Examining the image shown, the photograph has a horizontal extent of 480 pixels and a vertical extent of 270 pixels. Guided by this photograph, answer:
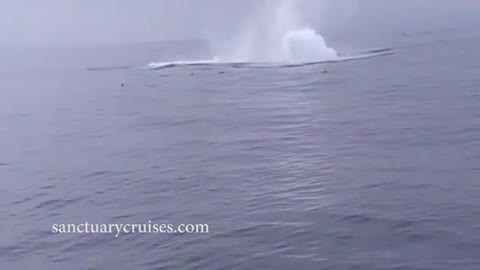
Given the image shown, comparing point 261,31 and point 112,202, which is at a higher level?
point 261,31

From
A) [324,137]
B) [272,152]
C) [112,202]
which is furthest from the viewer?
[324,137]

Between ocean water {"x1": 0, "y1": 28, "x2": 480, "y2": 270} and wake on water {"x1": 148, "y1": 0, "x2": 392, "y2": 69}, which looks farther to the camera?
wake on water {"x1": 148, "y1": 0, "x2": 392, "y2": 69}

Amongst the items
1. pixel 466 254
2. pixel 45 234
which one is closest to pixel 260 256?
pixel 466 254

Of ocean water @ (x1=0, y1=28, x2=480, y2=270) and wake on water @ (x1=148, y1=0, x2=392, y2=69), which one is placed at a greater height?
wake on water @ (x1=148, y1=0, x2=392, y2=69)

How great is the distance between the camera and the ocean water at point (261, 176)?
24.1 meters

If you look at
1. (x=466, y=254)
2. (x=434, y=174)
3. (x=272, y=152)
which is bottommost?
(x=466, y=254)

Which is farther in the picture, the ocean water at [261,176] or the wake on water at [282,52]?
the wake on water at [282,52]

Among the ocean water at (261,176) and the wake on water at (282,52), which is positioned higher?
the wake on water at (282,52)

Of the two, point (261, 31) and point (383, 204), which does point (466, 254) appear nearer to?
point (383, 204)

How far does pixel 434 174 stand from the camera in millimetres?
32094

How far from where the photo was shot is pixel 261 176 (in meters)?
34.9

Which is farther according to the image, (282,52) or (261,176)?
(282,52)

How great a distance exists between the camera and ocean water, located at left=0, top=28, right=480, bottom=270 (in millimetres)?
24078

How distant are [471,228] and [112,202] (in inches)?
680
